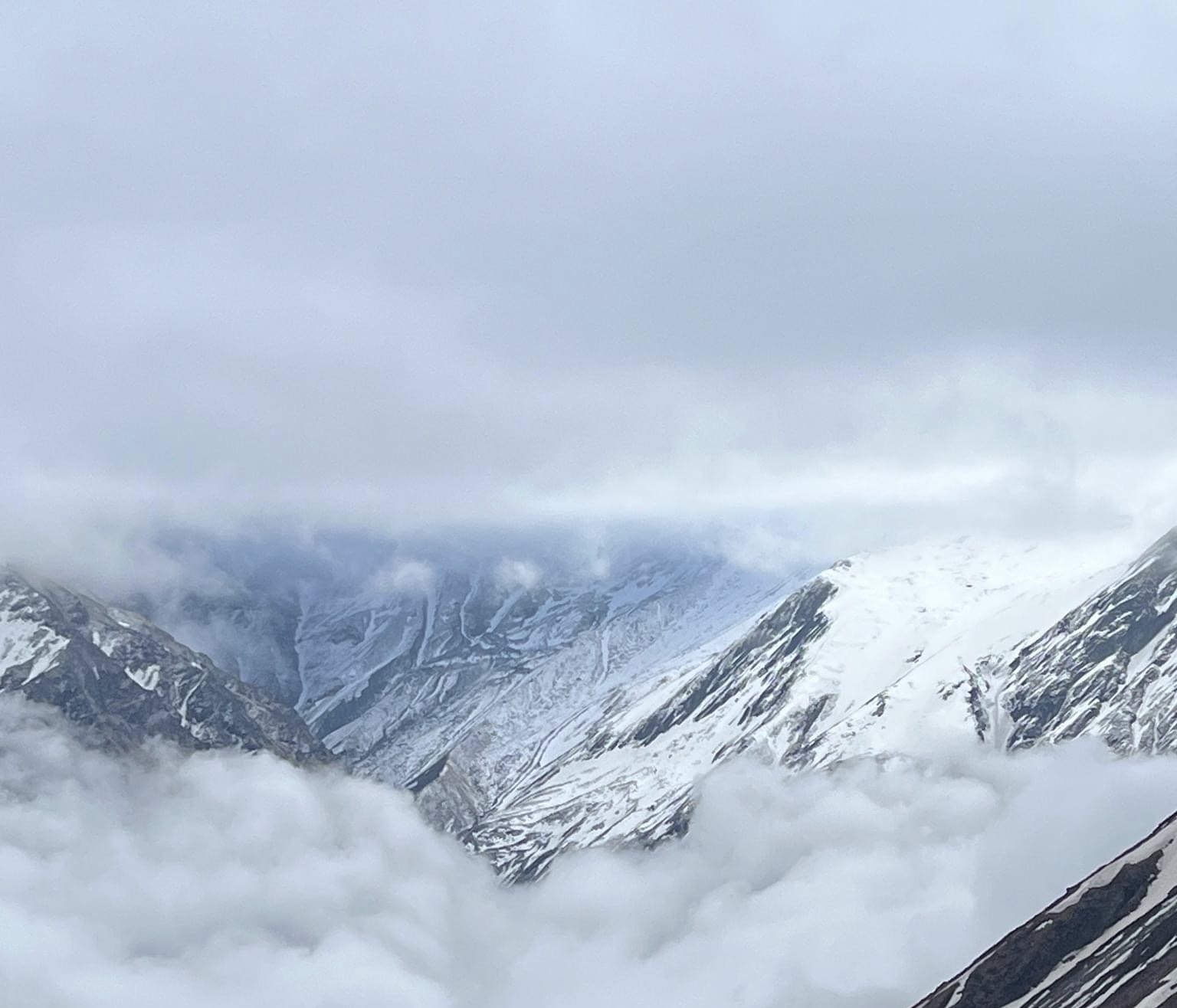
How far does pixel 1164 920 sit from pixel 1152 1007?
3410cm

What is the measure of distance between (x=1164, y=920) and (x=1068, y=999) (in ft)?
48.3

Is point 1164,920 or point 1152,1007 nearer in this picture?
point 1152,1007

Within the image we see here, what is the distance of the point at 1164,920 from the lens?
19975cm

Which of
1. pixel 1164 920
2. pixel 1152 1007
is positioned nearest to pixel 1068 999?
pixel 1164 920

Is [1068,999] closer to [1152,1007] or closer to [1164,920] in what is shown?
[1164,920]

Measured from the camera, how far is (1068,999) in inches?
7869

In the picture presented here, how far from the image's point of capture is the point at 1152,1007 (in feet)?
551

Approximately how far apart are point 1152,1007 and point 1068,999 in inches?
1305

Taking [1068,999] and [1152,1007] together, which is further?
[1068,999]
